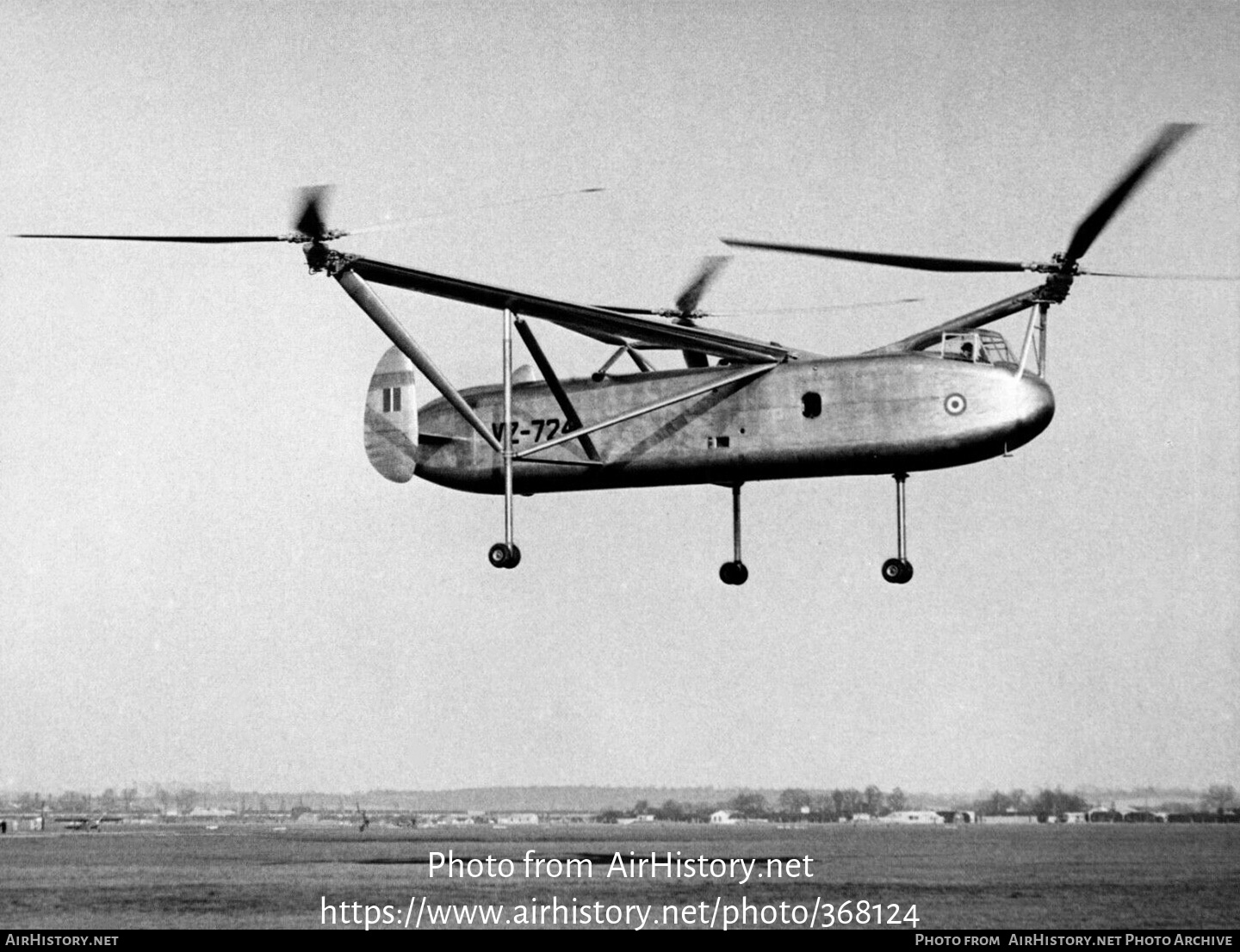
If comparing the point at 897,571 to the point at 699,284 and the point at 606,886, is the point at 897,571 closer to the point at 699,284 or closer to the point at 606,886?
the point at 699,284

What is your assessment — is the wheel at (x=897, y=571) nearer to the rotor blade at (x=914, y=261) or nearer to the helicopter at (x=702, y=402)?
the helicopter at (x=702, y=402)

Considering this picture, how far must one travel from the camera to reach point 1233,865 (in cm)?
16050

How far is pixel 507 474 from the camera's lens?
3322 cm

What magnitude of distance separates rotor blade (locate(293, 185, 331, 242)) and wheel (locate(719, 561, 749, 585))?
10545mm

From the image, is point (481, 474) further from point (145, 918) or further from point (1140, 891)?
point (1140, 891)

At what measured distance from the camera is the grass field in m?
90.1

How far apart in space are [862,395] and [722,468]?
3.16m

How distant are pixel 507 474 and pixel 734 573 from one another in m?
5.48

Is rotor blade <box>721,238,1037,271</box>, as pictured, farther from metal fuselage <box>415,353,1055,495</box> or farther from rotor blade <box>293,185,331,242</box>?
rotor blade <box>293,185,331,242</box>

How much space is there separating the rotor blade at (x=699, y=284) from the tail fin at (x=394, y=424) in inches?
269

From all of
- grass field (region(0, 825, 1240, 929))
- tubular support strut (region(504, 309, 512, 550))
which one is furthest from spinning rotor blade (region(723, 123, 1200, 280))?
grass field (region(0, 825, 1240, 929))

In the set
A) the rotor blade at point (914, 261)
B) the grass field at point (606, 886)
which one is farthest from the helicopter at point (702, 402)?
the grass field at point (606, 886)

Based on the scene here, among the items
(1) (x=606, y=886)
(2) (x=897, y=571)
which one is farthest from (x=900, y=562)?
(1) (x=606, y=886)

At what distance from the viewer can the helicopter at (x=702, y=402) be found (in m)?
31.0
